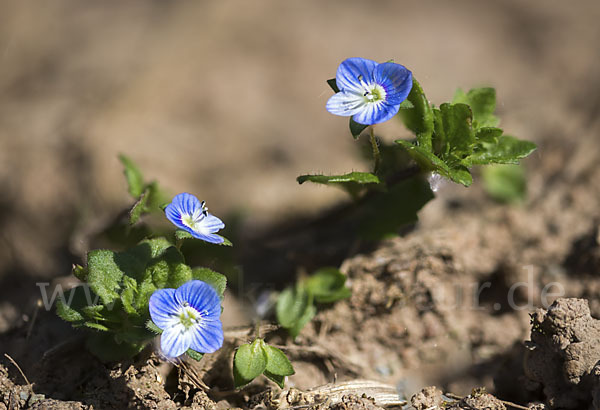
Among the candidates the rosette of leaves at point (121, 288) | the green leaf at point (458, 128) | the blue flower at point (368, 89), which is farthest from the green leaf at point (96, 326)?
the green leaf at point (458, 128)

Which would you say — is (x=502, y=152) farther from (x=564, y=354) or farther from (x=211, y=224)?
(x=211, y=224)

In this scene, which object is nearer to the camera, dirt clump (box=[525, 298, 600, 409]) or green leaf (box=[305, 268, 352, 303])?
dirt clump (box=[525, 298, 600, 409])

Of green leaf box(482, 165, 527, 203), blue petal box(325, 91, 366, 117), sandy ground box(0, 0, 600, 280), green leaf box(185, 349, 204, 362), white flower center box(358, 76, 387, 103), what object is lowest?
green leaf box(185, 349, 204, 362)

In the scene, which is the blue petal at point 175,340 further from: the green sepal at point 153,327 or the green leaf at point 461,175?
the green leaf at point 461,175

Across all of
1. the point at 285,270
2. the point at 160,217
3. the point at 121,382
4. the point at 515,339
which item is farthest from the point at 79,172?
the point at 515,339

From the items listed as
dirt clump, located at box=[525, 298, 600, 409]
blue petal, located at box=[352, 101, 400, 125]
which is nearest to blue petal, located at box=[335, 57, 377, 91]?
blue petal, located at box=[352, 101, 400, 125]

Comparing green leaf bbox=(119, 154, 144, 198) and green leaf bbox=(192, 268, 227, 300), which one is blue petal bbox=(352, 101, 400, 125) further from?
green leaf bbox=(119, 154, 144, 198)

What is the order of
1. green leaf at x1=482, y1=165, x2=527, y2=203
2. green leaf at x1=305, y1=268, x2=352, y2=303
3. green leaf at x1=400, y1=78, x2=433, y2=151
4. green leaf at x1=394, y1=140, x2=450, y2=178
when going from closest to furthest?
green leaf at x1=394, y1=140, x2=450, y2=178 < green leaf at x1=400, y1=78, x2=433, y2=151 < green leaf at x1=305, y1=268, x2=352, y2=303 < green leaf at x1=482, y1=165, x2=527, y2=203
